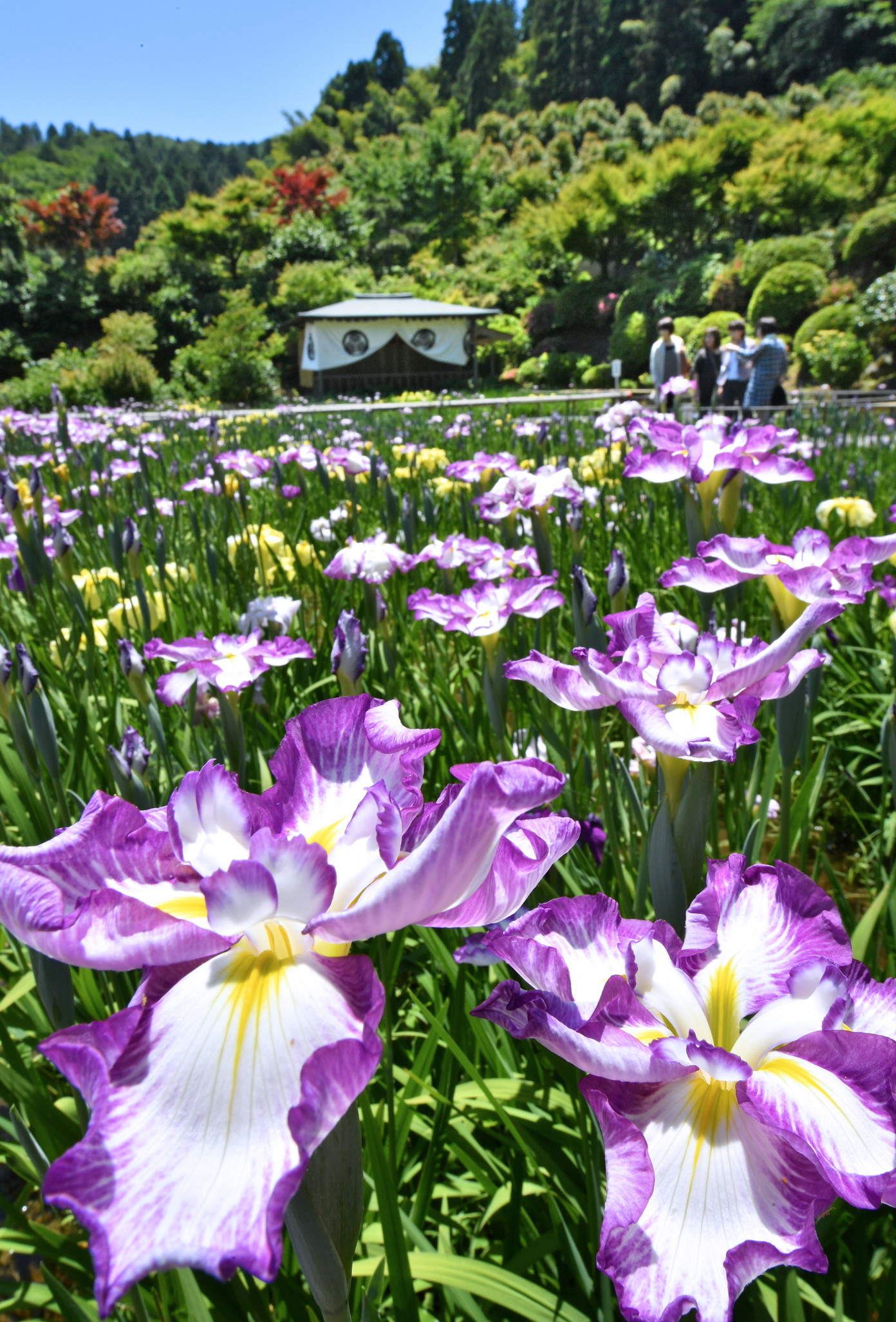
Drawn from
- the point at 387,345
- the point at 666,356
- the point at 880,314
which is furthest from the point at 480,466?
the point at 387,345

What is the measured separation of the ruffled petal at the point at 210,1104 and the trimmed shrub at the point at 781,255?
111 ft

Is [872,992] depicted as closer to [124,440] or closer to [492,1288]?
[492,1288]

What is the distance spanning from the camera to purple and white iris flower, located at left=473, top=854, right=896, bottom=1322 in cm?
52

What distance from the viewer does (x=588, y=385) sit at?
33.1m

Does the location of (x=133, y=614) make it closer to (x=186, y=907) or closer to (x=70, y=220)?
(x=186, y=907)

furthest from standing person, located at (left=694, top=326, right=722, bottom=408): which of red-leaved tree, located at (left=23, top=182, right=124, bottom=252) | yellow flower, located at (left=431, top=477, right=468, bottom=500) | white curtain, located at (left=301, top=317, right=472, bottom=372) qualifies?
red-leaved tree, located at (left=23, top=182, right=124, bottom=252)

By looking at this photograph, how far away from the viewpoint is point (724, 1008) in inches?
27.0

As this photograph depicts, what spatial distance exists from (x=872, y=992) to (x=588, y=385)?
3507cm

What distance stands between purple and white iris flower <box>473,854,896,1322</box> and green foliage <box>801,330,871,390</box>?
26.1 m

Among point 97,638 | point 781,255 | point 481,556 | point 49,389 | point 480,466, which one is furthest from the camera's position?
point 781,255

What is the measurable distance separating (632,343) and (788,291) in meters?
6.95

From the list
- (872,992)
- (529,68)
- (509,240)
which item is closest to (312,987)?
(872,992)

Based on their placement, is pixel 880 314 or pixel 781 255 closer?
pixel 880 314

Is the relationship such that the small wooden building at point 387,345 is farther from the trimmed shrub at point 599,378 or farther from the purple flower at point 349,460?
the purple flower at point 349,460
